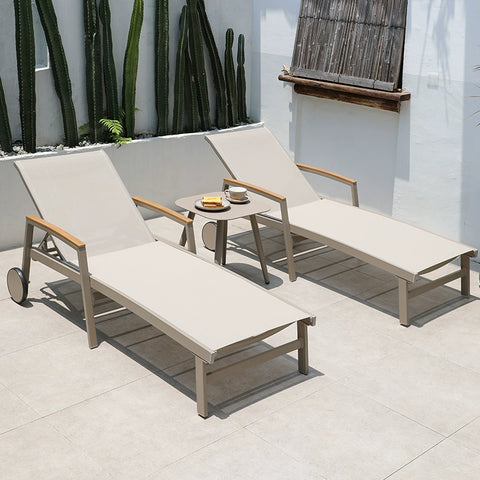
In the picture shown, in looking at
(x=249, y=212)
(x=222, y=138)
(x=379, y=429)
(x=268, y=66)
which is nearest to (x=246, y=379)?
(x=379, y=429)

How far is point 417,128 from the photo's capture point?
23.2ft

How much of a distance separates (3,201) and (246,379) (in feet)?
10.6

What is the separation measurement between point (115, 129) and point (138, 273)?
8.78ft

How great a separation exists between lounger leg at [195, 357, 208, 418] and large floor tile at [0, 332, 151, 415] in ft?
1.97

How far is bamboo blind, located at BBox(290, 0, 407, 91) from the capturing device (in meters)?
7.12

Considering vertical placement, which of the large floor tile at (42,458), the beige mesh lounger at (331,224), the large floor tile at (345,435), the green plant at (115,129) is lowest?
the large floor tile at (345,435)

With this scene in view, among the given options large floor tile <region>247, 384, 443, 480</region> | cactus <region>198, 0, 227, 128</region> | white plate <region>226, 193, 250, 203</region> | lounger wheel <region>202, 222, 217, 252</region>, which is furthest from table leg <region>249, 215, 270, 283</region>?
cactus <region>198, 0, 227, 128</region>

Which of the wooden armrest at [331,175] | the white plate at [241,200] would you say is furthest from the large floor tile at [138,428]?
the wooden armrest at [331,175]

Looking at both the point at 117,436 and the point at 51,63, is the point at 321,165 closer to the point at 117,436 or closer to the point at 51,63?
the point at 51,63

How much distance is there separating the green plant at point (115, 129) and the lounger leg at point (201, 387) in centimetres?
372

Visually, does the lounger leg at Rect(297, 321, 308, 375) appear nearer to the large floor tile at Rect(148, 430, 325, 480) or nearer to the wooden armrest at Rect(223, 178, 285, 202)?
the large floor tile at Rect(148, 430, 325, 480)

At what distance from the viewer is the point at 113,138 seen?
7516 millimetres

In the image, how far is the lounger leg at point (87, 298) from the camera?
4.99m

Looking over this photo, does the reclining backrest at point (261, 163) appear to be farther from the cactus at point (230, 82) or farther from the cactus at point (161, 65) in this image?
the cactus at point (230, 82)
